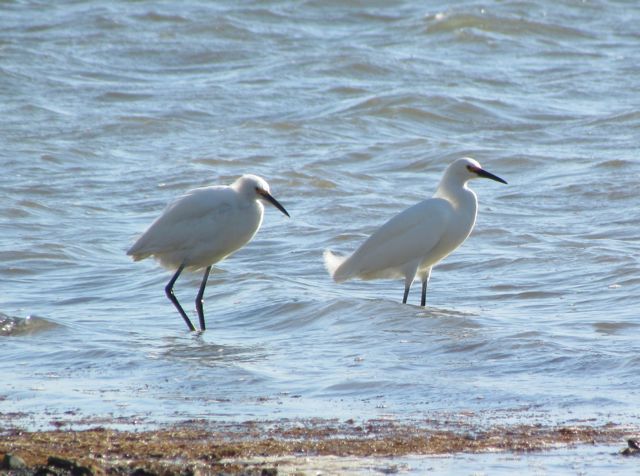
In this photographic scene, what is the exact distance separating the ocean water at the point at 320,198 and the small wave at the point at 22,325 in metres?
0.03

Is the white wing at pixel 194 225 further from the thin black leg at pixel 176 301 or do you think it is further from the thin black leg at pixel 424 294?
the thin black leg at pixel 424 294

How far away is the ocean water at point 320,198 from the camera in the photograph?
7098mm

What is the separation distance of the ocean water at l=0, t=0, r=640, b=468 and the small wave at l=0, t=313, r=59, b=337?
33 mm

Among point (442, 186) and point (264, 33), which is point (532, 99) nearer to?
point (264, 33)

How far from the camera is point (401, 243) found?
10.2 m

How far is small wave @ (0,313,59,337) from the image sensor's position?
871cm

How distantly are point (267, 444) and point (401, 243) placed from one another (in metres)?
4.90

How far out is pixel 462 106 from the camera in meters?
19.2

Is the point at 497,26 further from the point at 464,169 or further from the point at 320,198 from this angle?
the point at 464,169

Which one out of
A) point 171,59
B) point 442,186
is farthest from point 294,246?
point 171,59

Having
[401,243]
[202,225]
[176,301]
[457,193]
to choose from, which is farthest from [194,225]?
[457,193]

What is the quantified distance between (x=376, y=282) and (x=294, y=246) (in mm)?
1220

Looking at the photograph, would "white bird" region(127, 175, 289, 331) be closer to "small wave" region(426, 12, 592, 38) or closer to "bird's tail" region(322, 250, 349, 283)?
"bird's tail" region(322, 250, 349, 283)

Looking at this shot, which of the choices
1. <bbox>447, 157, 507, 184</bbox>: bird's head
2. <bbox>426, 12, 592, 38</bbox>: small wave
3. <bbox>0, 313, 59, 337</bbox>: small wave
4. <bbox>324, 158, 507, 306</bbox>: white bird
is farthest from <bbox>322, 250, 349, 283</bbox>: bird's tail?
<bbox>426, 12, 592, 38</bbox>: small wave
